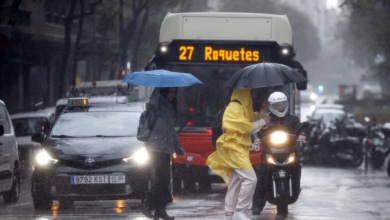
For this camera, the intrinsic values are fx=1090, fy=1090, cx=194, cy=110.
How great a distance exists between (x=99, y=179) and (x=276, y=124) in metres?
2.74

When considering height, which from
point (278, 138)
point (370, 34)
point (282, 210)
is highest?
point (370, 34)

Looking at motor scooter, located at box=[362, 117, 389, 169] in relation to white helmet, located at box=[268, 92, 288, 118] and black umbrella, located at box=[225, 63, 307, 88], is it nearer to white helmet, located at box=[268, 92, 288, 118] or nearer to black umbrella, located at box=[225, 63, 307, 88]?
white helmet, located at box=[268, 92, 288, 118]

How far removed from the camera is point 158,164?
13.0 metres

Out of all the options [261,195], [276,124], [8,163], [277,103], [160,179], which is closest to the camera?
[160,179]

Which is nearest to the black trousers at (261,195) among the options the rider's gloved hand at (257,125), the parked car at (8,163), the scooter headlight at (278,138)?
the scooter headlight at (278,138)

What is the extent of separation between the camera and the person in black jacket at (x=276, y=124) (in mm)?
13625

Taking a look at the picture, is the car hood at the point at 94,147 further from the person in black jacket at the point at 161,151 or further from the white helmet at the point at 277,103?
the white helmet at the point at 277,103

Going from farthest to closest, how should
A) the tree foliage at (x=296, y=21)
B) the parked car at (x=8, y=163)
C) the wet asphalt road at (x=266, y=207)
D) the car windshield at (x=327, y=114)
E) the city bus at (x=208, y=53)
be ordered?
the tree foliage at (x=296, y=21) → the car windshield at (x=327, y=114) → the city bus at (x=208, y=53) → the parked car at (x=8, y=163) → the wet asphalt road at (x=266, y=207)

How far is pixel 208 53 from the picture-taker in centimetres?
1895

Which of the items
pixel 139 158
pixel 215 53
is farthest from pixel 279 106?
pixel 215 53

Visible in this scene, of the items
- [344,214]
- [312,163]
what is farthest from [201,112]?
[312,163]

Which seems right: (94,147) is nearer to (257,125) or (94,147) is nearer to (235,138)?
(235,138)

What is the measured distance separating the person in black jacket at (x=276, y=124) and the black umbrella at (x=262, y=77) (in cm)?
45

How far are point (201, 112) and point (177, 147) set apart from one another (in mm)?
5782
